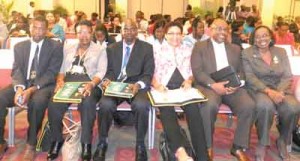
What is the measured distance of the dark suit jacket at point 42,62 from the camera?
4.78 meters

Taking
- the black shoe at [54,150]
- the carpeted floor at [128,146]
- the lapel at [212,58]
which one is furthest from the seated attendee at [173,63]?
the black shoe at [54,150]

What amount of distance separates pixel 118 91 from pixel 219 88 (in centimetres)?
114

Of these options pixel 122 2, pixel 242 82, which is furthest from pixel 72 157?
pixel 122 2

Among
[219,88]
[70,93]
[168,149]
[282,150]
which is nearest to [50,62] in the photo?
[70,93]

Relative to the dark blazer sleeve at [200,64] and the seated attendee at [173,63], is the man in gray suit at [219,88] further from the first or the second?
the seated attendee at [173,63]

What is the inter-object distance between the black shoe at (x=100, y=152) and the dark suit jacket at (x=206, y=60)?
4.37ft

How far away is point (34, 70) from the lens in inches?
190

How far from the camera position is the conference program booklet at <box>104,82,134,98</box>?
4.46m

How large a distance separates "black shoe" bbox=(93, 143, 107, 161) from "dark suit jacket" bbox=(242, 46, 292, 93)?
182 centimetres

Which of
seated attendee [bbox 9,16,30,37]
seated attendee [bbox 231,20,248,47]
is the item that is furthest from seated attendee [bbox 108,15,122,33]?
seated attendee [bbox 231,20,248,47]

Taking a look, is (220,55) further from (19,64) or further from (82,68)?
(19,64)

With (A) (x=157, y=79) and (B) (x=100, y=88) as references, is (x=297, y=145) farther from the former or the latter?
(B) (x=100, y=88)

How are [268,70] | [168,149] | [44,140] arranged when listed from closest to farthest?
[168,149], [44,140], [268,70]

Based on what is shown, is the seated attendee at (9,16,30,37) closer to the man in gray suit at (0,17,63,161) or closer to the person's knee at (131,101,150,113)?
the man in gray suit at (0,17,63,161)
